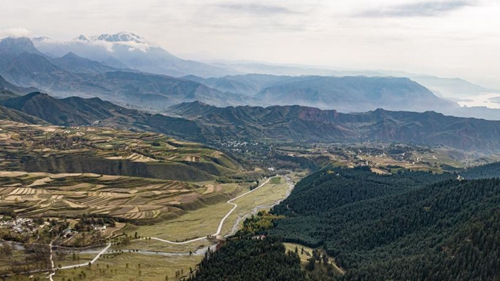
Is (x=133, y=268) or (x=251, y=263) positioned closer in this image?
(x=251, y=263)

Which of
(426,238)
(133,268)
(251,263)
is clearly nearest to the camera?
(251,263)

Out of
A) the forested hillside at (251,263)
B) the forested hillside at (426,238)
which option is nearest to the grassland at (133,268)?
the forested hillside at (251,263)

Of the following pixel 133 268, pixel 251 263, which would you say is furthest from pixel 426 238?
pixel 133 268

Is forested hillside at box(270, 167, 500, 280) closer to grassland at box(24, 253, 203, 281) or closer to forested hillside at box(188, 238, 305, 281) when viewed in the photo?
forested hillside at box(188, 238, 305, 281)

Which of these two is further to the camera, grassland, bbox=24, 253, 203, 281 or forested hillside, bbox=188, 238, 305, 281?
grassland, bbox=24, 253, 203, 281

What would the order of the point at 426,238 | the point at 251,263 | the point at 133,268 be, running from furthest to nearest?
the point at 426,238, the point at 133,268, the point at 251,263

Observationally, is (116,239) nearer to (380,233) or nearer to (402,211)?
(380,233)

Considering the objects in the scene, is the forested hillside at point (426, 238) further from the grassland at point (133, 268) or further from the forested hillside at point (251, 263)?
the grassland at point (133, 268)

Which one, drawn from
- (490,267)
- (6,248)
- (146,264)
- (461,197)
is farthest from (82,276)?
(461,197)

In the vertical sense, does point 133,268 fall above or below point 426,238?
below

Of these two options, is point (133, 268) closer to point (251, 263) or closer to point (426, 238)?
point (251, 263)

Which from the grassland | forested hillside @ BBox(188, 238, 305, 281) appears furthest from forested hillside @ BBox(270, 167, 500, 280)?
the grassland

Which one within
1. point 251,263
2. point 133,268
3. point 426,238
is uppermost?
point 426,238
